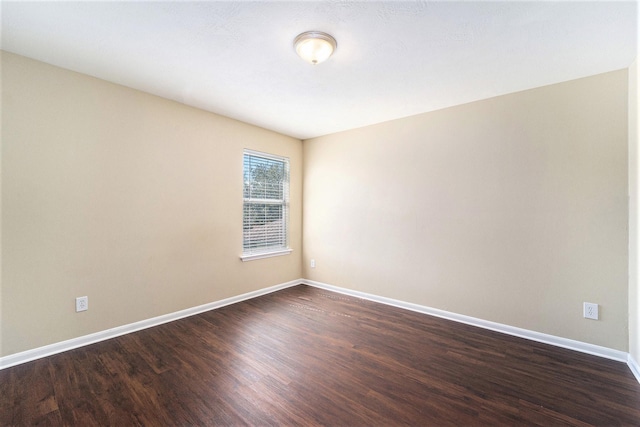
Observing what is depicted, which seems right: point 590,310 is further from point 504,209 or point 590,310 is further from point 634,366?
point 504,209

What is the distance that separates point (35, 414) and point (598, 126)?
4593mm

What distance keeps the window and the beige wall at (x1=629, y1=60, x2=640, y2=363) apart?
3688mm

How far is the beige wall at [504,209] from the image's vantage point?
7.50 feet

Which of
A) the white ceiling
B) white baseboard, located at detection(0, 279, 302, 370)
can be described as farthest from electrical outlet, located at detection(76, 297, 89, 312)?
the white ceiling

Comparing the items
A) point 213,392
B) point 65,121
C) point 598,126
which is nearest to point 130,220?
point 65,121

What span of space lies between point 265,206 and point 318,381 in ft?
8.59

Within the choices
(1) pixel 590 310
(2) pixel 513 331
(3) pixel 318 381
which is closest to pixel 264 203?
(3) pixel 318 381

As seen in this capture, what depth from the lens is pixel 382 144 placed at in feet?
11.9

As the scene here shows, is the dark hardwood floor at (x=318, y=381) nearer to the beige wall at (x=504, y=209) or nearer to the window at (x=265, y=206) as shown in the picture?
the beige wall at (x=504, y=209)

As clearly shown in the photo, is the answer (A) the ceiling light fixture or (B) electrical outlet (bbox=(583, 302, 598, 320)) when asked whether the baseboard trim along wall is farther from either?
(A) the ceiling light fixture

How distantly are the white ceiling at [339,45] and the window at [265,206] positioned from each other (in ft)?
3.97

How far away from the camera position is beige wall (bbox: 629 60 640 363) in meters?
2.02

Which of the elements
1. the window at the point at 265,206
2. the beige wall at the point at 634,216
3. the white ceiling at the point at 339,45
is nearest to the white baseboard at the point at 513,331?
the beige wall at the point at 634,216

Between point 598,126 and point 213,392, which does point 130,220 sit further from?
point 598,126
